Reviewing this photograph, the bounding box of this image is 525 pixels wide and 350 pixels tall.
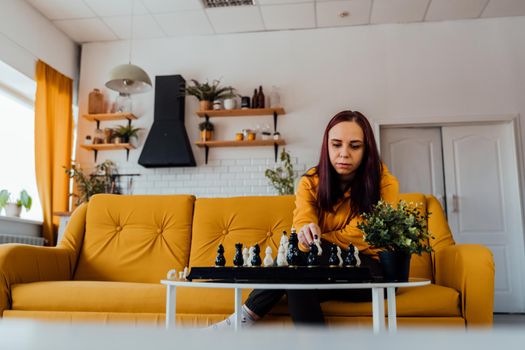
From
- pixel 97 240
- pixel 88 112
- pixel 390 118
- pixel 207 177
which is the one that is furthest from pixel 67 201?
pixel 390 118

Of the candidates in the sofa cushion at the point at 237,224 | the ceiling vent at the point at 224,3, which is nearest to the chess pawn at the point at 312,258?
the sofa cushion at the point at 237,224

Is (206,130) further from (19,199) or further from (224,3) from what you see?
(19,199)

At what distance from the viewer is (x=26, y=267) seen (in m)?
2.35

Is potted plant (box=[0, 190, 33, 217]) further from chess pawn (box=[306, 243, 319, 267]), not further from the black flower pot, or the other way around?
the black flower pot

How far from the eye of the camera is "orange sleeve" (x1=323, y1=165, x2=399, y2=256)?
1901 mm

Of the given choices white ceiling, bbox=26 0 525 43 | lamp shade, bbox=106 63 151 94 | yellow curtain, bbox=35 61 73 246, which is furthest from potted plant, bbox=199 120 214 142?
yellow curtain, bbox=35 61 73 246

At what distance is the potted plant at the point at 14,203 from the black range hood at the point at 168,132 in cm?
115

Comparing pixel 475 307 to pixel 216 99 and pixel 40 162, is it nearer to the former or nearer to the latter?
pixel 216 99

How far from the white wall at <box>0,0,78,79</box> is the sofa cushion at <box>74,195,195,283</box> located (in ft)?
8.31

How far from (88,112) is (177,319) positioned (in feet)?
13.0

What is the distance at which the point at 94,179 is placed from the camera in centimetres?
528

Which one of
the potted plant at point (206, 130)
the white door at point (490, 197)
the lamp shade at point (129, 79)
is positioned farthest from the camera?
the potted plant at point (206, 130)

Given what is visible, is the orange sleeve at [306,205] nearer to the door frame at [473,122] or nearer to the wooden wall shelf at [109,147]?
the door frame at [473,122]

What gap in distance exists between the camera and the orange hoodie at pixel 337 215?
1.91 metres
